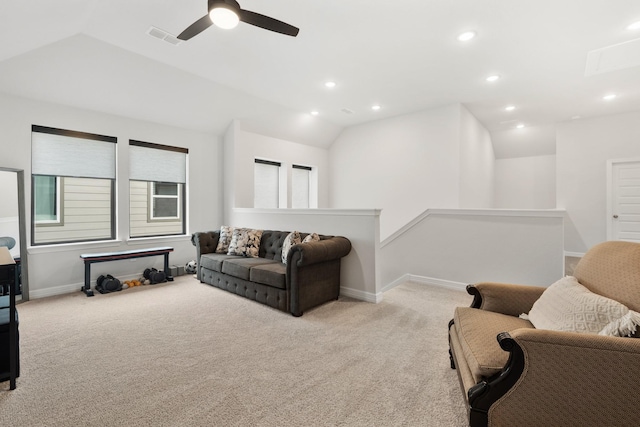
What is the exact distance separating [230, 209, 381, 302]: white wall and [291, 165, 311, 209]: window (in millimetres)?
2703

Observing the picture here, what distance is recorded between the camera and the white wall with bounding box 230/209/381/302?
3742 mm

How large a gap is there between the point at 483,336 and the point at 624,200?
6.58 metres

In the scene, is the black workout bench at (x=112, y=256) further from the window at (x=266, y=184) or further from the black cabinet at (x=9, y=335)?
the black cabinet at (x=9, y=335)

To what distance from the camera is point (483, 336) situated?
163 centimetres

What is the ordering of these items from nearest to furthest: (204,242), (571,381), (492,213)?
(571,381) < (492,213) < (204,242)

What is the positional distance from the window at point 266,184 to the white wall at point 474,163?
3842 mm

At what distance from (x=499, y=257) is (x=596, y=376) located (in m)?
3.15

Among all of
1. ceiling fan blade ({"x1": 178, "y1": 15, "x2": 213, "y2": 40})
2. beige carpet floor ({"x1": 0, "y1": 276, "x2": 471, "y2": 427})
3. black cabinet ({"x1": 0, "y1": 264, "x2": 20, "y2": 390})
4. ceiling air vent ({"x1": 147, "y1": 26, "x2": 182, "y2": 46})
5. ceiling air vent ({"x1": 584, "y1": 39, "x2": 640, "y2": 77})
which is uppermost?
ceiling air vent ({"x1": 584, "y1": 39, "x2": 640, "y2": 77})

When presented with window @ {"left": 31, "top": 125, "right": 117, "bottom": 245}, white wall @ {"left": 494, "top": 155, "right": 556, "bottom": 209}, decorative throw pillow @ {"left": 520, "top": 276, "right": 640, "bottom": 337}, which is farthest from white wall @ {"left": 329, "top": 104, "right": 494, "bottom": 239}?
window @ {"left": 31, "top": 125, "right": 117, "bottom": 245}

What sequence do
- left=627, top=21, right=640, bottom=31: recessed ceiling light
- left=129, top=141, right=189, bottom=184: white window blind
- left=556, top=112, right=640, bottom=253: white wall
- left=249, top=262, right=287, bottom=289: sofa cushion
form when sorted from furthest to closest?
left=556, top=112, right=640, bottom=253: white wall → left=129, top=141, right=189, bottom=184: white window blind → left=249, top=262, right=287, bottom=289: sofa cushion → left=627, top=21, right=640, bottom=31: recessed ceiling light

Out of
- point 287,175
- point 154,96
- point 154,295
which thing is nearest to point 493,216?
point 287,175

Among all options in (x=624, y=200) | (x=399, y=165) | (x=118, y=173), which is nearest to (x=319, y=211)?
(x=399, y=165)

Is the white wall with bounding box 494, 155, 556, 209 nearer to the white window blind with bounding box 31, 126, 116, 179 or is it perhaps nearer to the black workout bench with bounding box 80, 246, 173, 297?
the black workout bench with bounding box 80, 246, 173, 297

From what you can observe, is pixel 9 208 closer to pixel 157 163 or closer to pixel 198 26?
pixel 157 163
